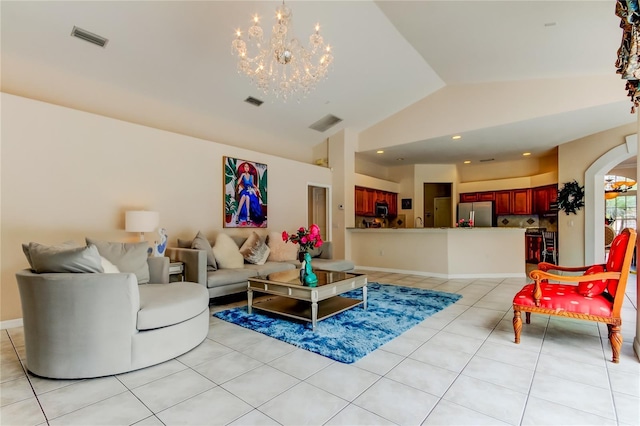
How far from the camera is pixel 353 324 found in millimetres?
3227

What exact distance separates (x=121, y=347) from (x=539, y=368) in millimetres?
3094

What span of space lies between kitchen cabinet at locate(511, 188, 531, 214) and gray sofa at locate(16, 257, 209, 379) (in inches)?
351

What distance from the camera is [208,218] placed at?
16.6ft

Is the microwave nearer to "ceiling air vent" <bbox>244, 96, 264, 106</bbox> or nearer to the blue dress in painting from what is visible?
the blue dress in painting

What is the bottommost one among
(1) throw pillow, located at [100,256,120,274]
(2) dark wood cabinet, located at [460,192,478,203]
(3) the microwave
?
(1) throw pillow, located at [100,256,120,274]

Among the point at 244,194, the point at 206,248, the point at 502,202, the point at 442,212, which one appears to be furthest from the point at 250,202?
the point at 502,202

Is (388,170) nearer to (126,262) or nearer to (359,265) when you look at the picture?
(359,265)

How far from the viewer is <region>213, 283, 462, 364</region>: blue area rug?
8.73ft

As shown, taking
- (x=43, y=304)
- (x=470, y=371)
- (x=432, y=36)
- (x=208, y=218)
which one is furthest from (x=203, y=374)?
(x=432, y=36)

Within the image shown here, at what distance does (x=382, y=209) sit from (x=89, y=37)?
7.05 meters

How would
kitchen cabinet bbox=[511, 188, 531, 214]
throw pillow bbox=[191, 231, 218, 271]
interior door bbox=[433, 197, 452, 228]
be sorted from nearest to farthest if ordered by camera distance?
throw pillow bbox=[191, 231, 218, 271] < kitchen cabinet bbox=[511, 188, 531, 214] < interior door bbox=[433, 197, 452, 228]

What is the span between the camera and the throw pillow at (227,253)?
4.36 metres

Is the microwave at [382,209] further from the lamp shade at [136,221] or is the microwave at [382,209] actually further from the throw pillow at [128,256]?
the throw pillow at [128,256]

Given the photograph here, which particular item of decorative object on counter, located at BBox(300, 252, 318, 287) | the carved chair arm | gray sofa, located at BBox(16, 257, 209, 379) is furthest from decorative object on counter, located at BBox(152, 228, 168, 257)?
the carved chair arm
